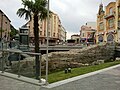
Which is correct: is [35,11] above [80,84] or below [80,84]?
above

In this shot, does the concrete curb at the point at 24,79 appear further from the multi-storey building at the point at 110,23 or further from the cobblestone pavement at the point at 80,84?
the multi-storey building at the point at 110,23

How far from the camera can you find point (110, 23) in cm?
6938

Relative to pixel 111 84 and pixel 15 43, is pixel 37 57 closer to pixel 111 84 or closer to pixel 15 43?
pixel 111 84

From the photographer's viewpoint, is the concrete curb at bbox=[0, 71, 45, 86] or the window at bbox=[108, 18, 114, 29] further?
the window at bbox=[108, 18, 114, 29]

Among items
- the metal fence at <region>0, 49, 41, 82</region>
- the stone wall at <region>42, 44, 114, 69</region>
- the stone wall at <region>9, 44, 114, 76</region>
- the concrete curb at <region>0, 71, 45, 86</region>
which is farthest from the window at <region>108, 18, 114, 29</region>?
the concrete curb at <region>0, 71, 45, 86</region>

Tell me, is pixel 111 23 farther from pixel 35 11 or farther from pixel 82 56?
pixel 35 11

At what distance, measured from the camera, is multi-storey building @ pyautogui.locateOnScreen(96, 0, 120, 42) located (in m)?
63.9

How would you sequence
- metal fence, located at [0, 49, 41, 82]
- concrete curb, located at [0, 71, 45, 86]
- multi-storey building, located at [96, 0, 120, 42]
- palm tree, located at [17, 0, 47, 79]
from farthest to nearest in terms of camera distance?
multi-storey building, located at [96, 0, 120, 42]
palm tree, located at [17, 0, 47, 79]
metal fence, located at [0, 49, 41, 82]
concrete curb, located at [0, 71, 45, 86]

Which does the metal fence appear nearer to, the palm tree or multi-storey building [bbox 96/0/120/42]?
the palm tree

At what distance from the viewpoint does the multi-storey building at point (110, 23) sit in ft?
210

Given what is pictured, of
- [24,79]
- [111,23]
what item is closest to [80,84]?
[24,79]

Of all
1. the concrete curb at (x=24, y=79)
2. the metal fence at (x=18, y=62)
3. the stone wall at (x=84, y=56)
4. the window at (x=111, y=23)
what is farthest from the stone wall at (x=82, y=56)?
the window at (x=111, y=23)

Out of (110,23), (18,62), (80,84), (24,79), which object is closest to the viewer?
(80,84)

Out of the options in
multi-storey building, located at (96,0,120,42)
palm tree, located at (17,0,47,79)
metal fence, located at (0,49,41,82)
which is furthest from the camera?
multi-storey building, located at (96,0,120,42)
